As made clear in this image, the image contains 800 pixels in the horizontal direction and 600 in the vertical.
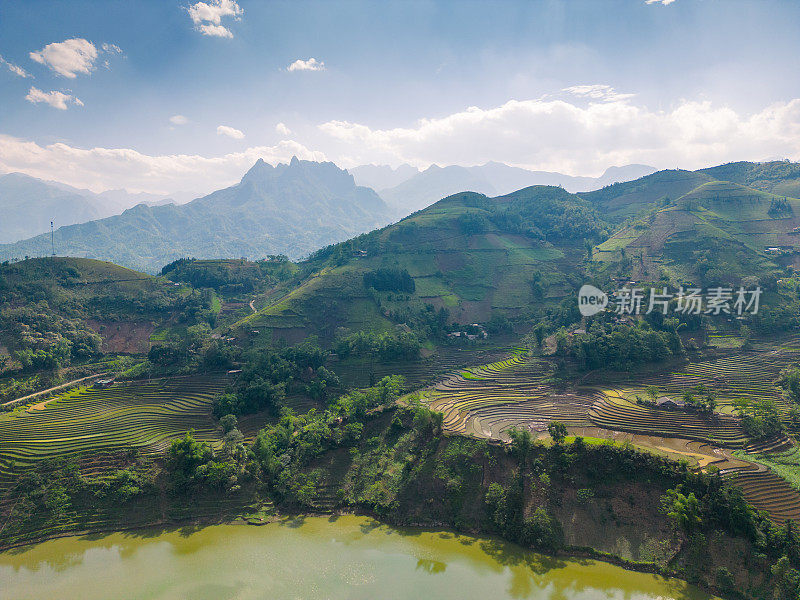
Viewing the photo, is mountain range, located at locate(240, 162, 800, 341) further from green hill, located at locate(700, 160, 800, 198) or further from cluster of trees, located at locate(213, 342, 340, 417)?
cluster of trees, located at locate(213, 342, 340, 417)

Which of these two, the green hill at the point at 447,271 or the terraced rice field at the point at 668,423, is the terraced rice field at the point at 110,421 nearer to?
the green hill at the point at 447,271

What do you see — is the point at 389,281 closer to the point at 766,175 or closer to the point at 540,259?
the point at 540,259

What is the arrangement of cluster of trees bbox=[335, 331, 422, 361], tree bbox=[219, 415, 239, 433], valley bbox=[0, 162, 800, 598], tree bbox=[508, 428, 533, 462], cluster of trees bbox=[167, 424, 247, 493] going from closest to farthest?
valley bbox=[0, 162, 800, 598], tree bbox=[508, 428, 533, 462], cluster of trees bbox=[167, 424, 247, 493], tree bbox=[219, 415, 239, 433], cluster of trees bbox=[335, 331, 422, 361]

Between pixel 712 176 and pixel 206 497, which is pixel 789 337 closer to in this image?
pixel 206 497

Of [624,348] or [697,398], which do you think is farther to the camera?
[624,348]

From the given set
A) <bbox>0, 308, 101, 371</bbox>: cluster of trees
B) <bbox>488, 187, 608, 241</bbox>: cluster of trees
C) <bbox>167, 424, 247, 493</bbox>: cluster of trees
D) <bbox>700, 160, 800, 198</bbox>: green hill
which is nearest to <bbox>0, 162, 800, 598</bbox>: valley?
<bbox>167, 424, 247, 493</bbox>: cluster of trees

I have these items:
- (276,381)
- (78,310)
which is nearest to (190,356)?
(276,381)
